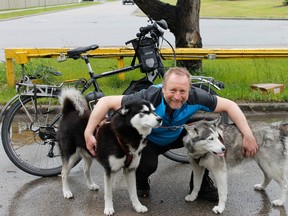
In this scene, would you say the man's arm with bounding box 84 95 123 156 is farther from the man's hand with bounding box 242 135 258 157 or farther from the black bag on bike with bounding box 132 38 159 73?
the man's hand with bounding box 242 135 258 157

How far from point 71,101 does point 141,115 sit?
3.27 feet

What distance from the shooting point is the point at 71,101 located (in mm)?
4180

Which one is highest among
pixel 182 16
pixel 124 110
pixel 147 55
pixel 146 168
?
pixel 182 16

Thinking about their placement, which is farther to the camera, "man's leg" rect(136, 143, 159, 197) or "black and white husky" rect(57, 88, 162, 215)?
"man's leg" rect(136, 143, 159, 197)

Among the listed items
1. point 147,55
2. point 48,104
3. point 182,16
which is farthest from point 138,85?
point 182,16

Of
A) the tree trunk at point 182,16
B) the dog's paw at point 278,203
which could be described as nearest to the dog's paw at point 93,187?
the dog's paw at point 278,203

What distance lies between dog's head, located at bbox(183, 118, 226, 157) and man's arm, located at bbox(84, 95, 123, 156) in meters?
0.72

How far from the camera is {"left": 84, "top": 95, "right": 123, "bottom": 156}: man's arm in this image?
386cm

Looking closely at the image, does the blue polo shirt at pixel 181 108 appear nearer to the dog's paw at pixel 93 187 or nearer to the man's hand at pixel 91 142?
the man's hand at pixel 91 142

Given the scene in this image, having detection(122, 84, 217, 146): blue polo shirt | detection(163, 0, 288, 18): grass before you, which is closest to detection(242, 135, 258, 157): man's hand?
detection(122, 84, 217, 146): blue polo shirt

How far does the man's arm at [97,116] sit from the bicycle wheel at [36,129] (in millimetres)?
856

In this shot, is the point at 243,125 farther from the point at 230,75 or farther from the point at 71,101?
the point at 230,75

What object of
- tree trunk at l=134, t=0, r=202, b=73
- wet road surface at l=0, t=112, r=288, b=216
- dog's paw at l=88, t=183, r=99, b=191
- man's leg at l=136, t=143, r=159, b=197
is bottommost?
wet road surface at l=0, t=112, r=288, b=216

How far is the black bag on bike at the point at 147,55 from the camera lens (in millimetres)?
4941
